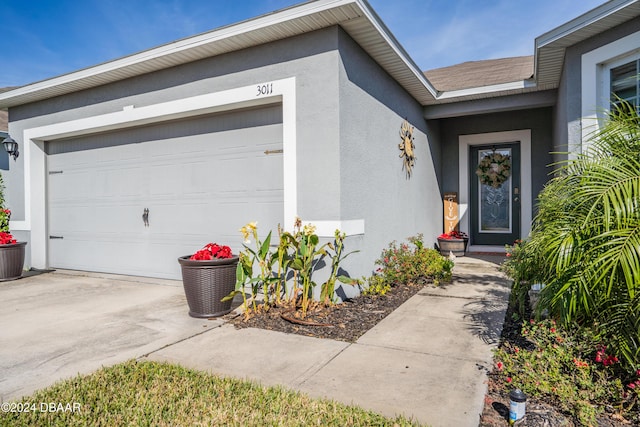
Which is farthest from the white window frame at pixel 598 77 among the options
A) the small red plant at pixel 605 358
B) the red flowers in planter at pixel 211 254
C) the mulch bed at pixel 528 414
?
the red flowers in planter at pixel 211 254

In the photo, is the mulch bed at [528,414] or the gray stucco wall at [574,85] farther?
the gray stucco wall at [574,85]

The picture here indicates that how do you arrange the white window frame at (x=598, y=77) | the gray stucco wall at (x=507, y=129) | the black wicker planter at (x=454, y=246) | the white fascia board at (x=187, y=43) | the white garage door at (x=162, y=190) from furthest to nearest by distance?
the black wicker planter at (x=454, y=246)
the gray stucco wall at (x=507, y=129)
the white garage door at (x=162, y=190)
the white window frame at (x=598, y=77)
the white fascia board at (x=187, y=43)

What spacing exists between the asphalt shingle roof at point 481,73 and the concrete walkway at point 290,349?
4.47 metres

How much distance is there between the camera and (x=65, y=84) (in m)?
6.27

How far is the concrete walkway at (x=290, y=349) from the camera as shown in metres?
2.48

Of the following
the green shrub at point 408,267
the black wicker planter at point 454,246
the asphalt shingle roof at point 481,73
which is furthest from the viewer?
the black wicker planter at point 454,246

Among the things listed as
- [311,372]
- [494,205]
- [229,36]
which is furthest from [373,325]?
[494,205]

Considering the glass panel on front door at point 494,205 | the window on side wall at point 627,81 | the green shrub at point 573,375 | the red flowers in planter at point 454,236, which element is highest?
the window on side wall at point 627,81

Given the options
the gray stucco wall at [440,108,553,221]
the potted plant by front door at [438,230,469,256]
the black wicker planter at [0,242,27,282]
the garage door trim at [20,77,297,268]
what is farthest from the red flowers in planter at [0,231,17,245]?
the gray stucco wall at [440,108,553,221]

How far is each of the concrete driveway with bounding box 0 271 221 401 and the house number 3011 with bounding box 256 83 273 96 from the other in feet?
9.11

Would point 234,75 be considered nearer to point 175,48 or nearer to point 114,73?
point 175,48

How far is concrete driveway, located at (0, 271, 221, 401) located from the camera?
292 centimetres

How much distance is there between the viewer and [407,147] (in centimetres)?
683

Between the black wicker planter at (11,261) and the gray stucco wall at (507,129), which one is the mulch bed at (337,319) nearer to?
the black wicker planter at (11,261)
